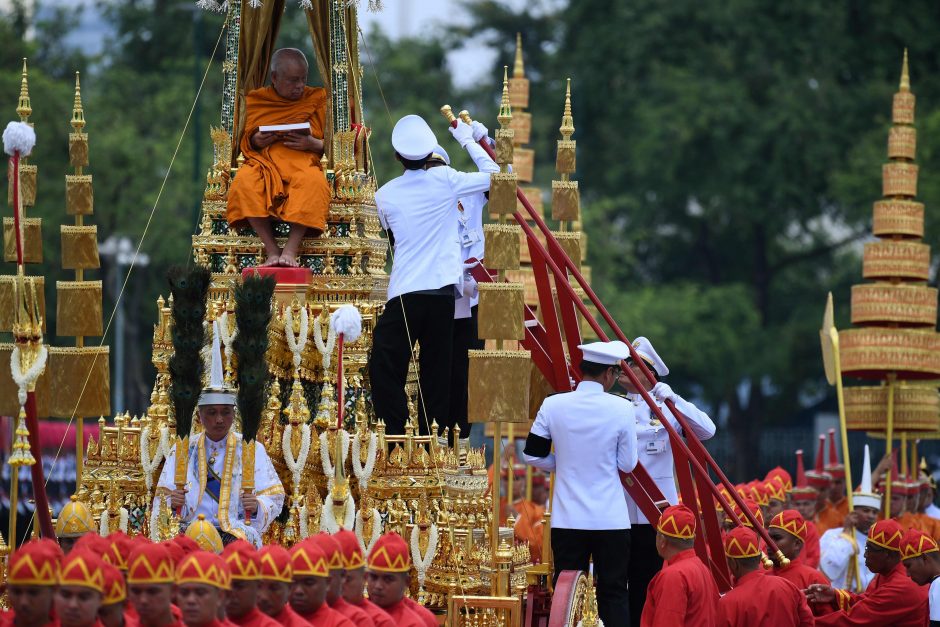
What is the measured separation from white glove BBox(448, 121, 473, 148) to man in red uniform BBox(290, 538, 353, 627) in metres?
4.92

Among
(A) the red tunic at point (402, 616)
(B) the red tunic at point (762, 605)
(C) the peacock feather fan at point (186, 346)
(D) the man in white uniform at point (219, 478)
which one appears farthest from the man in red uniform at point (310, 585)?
(B) the red tunic at point (762, 605)

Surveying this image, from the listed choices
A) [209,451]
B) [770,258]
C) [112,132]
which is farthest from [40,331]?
[770,258]

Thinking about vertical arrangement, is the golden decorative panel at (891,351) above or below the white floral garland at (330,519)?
above

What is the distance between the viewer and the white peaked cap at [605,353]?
14.2 metres

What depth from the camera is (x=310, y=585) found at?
1139 cm

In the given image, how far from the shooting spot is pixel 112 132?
38062 millimetres

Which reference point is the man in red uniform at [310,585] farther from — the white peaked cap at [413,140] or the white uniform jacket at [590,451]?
the white peaked cap at [413,140]

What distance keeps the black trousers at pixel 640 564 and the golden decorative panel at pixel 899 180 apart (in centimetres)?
848

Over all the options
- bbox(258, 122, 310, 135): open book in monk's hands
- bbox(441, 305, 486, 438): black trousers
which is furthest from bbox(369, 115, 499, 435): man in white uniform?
bbox(258, 122, 310, 135): open book in monk's hands

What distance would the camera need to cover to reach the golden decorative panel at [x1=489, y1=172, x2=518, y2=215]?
573 inches

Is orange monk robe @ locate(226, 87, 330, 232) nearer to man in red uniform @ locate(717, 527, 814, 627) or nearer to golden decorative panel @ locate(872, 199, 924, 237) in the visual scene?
man in red uniform @ locate(717, 527, 814, 627)

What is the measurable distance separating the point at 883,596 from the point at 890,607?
9cm

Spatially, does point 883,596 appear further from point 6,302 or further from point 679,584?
point 6,302

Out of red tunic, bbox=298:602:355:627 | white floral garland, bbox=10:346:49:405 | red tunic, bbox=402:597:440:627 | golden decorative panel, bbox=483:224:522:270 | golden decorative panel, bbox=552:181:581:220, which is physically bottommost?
red tunic, bbox=402:597:440:627
